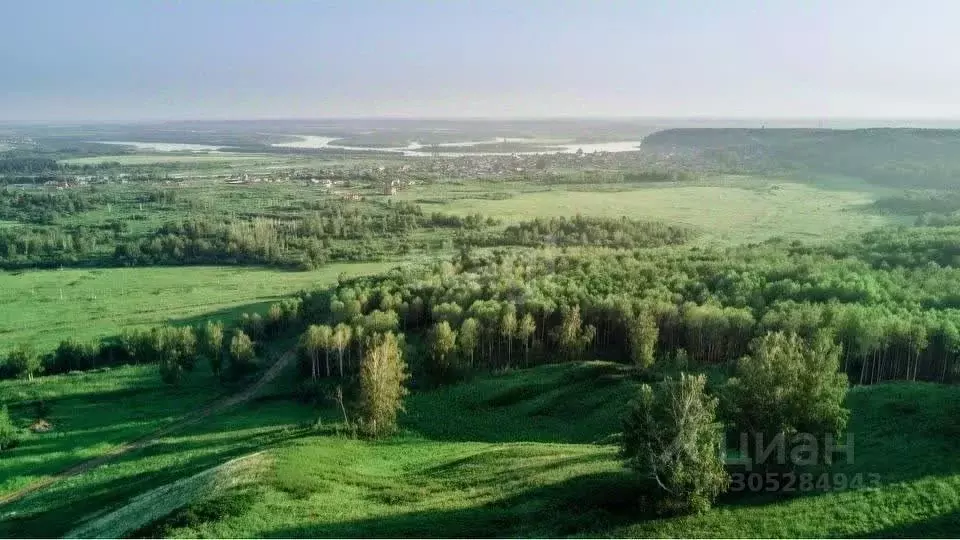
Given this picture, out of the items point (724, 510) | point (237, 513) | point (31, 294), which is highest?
point (724, 510)

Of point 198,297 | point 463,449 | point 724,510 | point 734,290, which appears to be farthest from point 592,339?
point 198,297

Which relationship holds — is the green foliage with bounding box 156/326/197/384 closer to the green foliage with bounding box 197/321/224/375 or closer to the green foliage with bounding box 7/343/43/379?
the green foliage with bounding box 197/321/224/375

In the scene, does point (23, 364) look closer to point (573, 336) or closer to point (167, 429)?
point (167, 429)

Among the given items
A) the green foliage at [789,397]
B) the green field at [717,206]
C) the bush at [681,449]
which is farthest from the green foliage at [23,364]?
the green field at [717,206]

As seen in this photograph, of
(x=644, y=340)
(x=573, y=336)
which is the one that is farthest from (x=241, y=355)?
(x=644, y=340)

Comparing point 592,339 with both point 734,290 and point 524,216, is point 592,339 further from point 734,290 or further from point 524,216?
point 524,216
